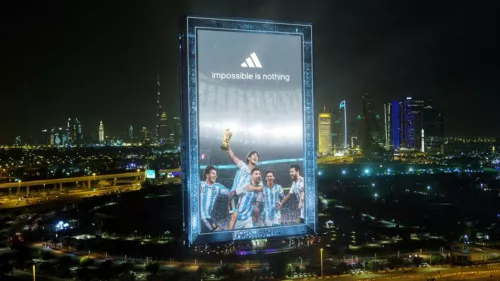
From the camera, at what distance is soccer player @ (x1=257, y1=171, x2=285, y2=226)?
26.8 ft

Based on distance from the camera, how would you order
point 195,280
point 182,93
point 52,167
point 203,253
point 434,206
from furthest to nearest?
point 52,167, point 434,206, point 203,253, point 195,280, point 182,93

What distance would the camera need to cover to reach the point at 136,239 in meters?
13.8

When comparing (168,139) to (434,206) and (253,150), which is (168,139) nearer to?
(434,206)

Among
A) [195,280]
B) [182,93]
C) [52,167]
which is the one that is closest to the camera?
[182,93]

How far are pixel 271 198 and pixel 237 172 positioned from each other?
0.77 m

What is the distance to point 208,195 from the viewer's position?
7.93m

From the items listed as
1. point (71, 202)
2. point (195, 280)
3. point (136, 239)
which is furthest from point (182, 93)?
point (71, 202)

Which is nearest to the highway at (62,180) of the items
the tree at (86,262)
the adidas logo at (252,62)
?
the tree at (86,262)

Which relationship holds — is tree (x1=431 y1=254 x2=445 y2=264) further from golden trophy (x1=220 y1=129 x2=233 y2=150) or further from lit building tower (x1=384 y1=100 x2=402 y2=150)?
lit building tower (x1=384 y1=100 x2=402 y2=150)

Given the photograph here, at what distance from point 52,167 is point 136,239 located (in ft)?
99.0

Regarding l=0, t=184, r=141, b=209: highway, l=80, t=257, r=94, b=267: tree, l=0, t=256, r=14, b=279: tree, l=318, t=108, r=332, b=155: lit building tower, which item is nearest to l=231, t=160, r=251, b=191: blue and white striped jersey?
l=80, t=257, r=94, b=267: tree

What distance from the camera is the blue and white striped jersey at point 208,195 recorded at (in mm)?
7910

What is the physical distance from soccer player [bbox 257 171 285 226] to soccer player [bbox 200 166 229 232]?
2.30ft

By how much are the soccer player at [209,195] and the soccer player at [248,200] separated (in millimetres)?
284
